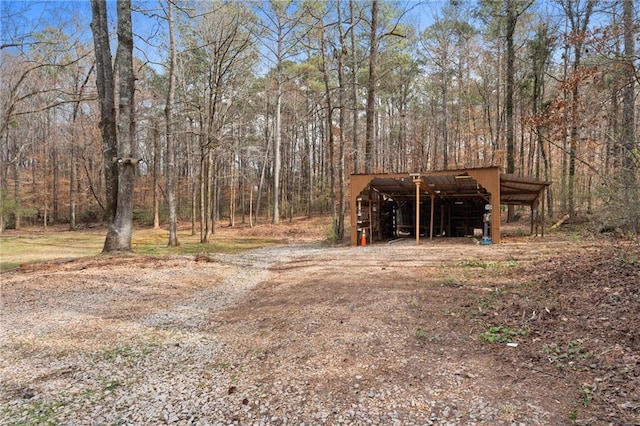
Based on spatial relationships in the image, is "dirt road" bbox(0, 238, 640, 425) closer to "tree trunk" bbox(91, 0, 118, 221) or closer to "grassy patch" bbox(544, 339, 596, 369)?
"grassy patch" bbox(544, 339, 596, 369)

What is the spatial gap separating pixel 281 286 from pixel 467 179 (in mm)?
8513

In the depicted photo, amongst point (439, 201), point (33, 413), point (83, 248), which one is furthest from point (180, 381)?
point (439, 201)

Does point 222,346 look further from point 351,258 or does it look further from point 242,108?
point 242,108

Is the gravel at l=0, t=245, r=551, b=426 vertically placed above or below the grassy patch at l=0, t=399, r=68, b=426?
above

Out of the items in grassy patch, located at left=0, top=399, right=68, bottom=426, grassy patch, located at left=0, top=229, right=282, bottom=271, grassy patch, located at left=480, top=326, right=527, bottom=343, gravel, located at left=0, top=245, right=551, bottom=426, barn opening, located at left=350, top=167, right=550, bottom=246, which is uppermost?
barn opening, located at left=350, top=167, right=550, bottom=246

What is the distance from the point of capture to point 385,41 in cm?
1902

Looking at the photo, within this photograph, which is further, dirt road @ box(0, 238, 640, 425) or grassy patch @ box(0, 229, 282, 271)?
grassy patch @ box(0, 229, 282, 271)

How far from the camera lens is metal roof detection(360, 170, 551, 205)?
1179cm

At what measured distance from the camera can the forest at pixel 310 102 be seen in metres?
9.02

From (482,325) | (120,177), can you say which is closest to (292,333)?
(482,325)

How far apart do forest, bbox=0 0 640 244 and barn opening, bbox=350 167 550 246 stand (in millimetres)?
1320

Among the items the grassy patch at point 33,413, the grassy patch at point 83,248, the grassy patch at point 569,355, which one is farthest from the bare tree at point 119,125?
the grassy patch at point 569,355

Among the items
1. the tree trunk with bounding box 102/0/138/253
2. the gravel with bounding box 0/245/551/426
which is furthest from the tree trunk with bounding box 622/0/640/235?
the tree trunk with bounding box 102/0/138/253

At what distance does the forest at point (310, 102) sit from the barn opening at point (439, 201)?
4.33ft
